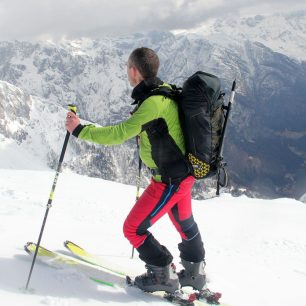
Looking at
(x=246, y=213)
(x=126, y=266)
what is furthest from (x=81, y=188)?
(x=126, y=266)

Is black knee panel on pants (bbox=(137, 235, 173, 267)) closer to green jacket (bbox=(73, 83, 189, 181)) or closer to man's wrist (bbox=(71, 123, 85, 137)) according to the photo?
green jacket (bbox=(73, 83, 189, 181))

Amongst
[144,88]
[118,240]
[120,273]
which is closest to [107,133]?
[144,88]

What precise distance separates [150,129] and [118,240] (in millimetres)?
4727

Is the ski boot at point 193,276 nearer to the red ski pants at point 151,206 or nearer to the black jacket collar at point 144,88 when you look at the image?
the red ski pants at point 151,206

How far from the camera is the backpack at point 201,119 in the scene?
5957mm

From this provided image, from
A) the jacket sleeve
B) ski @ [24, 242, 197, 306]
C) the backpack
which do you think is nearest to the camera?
the jacket sleeve

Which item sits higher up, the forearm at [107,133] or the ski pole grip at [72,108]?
the ski pole grip at [72,108]

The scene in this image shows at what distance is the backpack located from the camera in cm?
596

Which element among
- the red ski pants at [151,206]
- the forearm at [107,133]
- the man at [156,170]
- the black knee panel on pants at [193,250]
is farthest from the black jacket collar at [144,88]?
the black knee panel on pants at [193,250]

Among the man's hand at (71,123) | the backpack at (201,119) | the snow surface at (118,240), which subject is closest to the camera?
the backpack at (201,119)

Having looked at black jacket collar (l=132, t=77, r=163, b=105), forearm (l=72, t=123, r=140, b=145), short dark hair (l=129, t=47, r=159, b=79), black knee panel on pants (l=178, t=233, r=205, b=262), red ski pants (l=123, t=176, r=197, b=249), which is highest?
short dark hair (l=129, t=47, r=159, b=79)

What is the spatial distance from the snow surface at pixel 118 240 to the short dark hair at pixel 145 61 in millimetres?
3289

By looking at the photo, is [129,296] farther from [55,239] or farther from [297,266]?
[297,266]

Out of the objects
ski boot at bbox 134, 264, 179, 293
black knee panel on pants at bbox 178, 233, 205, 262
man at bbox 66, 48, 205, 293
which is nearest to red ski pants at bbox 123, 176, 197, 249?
man at bbox 66, 48, 205, 293
